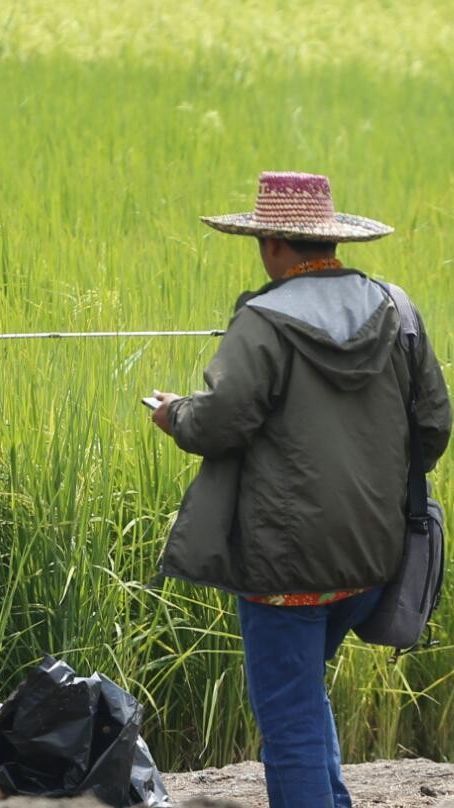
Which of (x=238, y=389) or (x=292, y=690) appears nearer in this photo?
(x=238, y=389)

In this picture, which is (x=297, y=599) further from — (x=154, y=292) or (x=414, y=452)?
(x=154, y=292)

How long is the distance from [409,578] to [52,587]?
1.03m

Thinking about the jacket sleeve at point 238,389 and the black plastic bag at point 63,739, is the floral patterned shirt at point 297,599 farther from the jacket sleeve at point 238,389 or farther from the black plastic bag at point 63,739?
the black plastic bag at point 63,739

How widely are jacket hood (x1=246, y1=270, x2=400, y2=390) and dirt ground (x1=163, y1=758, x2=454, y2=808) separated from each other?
127cm

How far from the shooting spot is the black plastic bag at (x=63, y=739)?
3.34 metres

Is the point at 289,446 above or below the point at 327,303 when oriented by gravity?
below

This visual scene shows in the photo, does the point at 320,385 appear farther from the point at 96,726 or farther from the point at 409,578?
the point at 96,726

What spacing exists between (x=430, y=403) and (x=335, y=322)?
30cm

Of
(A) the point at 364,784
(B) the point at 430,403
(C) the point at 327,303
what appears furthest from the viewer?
(A) the point at 364,784

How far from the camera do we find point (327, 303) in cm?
309

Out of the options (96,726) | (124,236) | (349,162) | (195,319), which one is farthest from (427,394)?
(349,162)

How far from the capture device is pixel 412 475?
328 centimetres

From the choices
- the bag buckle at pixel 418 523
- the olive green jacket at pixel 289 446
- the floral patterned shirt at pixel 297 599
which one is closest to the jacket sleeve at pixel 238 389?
the olive green jacket at pixel 289 446

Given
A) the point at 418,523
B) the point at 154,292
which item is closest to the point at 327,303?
the point at 418,523
